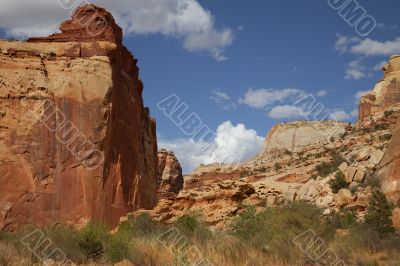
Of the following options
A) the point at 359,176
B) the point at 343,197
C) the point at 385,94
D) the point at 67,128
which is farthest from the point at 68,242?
the point at 385,94

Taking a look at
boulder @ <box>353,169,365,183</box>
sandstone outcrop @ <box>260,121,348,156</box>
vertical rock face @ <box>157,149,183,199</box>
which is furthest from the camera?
sandstone outcrop @ <box>260,121,348,156</box>

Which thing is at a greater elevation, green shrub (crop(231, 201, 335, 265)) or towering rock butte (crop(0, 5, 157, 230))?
towering rock butte (crop(0, 5, 157, 230))

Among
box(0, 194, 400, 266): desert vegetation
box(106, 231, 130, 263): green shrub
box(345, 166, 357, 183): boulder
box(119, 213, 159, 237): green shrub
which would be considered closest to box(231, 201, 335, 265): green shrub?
box(0, 194, 400, 266): desert vegetation

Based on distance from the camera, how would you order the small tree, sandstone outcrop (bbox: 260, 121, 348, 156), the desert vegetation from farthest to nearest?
sandstone outcrop (bbox: 260, 121, 348, 156)
the small tree
the desert vegetation

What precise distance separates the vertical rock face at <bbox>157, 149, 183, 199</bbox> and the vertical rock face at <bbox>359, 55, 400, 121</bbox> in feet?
98.7

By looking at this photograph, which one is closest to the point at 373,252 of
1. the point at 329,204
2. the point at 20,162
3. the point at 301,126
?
the point at 329,204

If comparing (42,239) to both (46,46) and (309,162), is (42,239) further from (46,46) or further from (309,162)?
(309,162)

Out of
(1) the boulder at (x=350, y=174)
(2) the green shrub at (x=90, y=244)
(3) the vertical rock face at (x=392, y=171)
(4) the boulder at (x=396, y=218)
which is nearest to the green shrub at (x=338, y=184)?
(1) the boulder at (x=350, y=174)

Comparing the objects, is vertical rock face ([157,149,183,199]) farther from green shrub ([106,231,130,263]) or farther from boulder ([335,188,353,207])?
green shrub ([106,231,130,263])

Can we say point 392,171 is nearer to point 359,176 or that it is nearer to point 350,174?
point 359,176

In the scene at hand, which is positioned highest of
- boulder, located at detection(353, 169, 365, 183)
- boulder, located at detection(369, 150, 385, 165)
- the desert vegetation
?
boulder, located at detection(369, 150, 385, 165)

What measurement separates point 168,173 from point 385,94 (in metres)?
35.6

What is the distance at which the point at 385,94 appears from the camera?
7288cm

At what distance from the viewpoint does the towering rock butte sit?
20.0 metres
